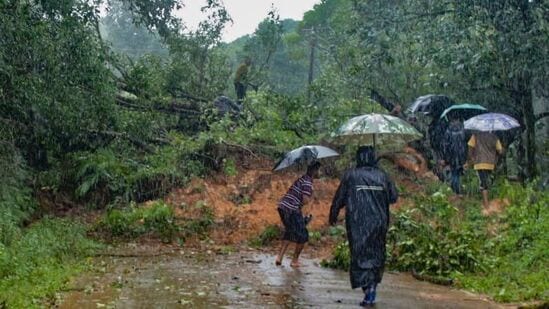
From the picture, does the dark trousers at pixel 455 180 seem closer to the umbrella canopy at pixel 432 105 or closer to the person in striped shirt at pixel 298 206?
the umbrella canopy at pixel 432 105

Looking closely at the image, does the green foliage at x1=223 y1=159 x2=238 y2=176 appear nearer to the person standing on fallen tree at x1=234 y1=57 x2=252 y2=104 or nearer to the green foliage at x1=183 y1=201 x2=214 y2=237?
the green foliage at x1=183 y1=201 x2=214 y2=237

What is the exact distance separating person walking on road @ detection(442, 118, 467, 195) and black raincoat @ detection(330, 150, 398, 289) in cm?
754

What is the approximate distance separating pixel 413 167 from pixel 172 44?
815 centimetres

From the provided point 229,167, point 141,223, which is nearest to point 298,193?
point 141,223

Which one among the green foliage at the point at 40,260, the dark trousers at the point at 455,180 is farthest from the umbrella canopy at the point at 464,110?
the green foliage at the point at 40,260

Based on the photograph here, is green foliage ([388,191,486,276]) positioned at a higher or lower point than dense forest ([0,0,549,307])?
lower

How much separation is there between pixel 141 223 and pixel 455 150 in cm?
682

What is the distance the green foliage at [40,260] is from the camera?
7.41 meters

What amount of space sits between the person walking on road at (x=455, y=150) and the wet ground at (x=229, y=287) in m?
5.05

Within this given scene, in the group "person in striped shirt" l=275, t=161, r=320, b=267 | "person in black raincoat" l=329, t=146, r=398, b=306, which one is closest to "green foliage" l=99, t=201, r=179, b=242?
"person in striped shirt" l=275, t=161, r=320, b=267

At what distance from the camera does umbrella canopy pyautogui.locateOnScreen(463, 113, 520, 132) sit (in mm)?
13797

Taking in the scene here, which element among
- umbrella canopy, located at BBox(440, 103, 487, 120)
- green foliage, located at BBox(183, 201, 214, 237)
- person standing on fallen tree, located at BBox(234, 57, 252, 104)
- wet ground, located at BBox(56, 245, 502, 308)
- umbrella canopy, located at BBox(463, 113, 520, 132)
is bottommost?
wet ground, located at BBox(56, 245, 502, 308)

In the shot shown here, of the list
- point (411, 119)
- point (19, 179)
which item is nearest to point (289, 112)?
point (411, 119)

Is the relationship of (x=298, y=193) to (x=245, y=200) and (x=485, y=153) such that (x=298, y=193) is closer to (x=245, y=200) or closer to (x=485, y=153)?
(x=245, y=200)
